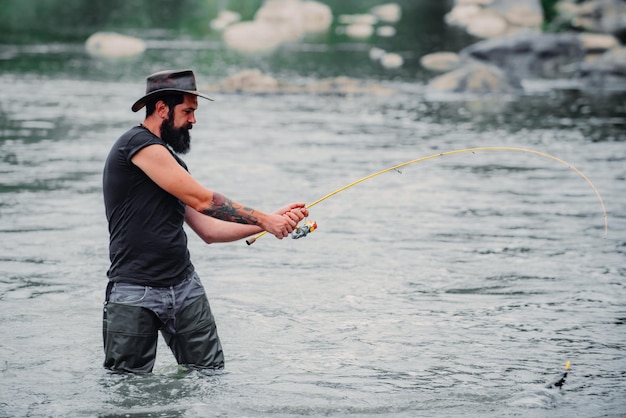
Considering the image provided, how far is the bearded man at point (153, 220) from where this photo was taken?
17.1ft

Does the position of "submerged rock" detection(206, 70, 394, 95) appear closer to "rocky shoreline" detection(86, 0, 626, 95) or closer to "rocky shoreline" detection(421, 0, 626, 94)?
"rocky shoreline" detection(86, 0, 626, 95)

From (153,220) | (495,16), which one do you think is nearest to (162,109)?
(153,220)

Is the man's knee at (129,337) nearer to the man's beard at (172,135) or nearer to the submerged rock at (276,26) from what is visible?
the man's beard at (172,135)

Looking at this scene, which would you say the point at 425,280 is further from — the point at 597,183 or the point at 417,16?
the point at 417,16

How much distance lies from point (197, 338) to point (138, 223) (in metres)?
0.76

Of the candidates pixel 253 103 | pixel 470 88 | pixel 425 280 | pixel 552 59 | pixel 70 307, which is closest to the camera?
pixel 70 307

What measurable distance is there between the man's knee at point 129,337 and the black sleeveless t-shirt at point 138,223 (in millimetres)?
157

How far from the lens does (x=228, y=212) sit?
5438 millimetres

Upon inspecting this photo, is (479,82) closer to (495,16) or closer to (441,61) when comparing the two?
(441,61)

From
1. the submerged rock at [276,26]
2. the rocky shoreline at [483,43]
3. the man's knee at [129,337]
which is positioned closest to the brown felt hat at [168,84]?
the man's knee at [129,337]

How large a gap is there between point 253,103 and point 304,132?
4.71m

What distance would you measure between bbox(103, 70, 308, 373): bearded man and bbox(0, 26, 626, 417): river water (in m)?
0.54

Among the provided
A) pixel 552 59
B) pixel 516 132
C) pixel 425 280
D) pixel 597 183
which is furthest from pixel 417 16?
pixel 425 280

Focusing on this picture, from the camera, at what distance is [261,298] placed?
8.16 m
